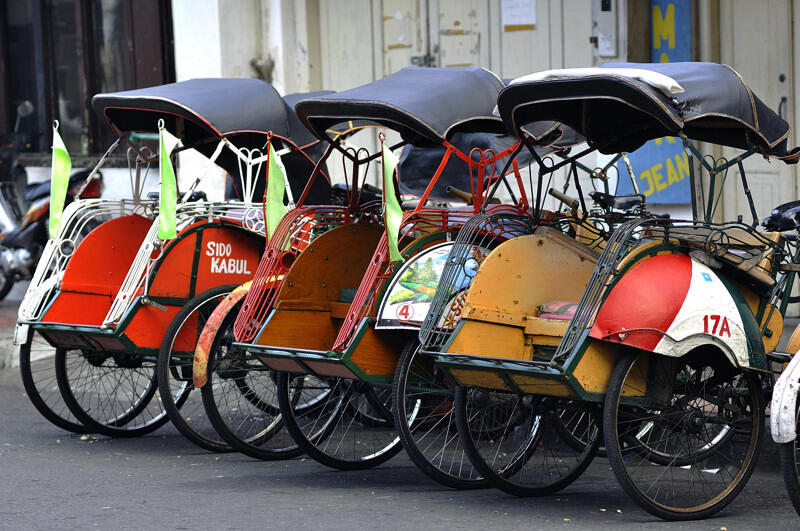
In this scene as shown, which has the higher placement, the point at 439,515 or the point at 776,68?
the point at 776,68

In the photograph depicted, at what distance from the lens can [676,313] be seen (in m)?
5.28

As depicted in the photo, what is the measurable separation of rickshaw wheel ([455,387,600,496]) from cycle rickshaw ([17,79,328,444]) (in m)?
1.82

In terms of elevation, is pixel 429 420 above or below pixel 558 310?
below

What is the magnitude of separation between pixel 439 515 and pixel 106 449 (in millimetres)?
2555

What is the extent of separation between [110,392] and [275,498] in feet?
9.10

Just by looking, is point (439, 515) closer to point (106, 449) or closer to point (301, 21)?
point (106, 449)

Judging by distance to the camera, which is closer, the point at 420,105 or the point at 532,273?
the point at 532,273

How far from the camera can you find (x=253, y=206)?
7609 mm

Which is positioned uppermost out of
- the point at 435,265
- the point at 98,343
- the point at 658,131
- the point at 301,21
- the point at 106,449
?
the point at 301,21

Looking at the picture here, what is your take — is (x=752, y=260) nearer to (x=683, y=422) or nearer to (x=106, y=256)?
(x=683, y=422)

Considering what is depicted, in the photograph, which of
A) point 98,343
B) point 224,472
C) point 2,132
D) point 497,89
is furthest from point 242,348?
point 2,132

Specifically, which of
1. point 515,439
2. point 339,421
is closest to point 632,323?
point 515,439

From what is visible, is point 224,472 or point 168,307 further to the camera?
point 168,307

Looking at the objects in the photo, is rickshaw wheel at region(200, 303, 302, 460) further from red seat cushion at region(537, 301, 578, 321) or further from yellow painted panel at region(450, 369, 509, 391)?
red seat cushion at region(537, 301, 578, 321)
